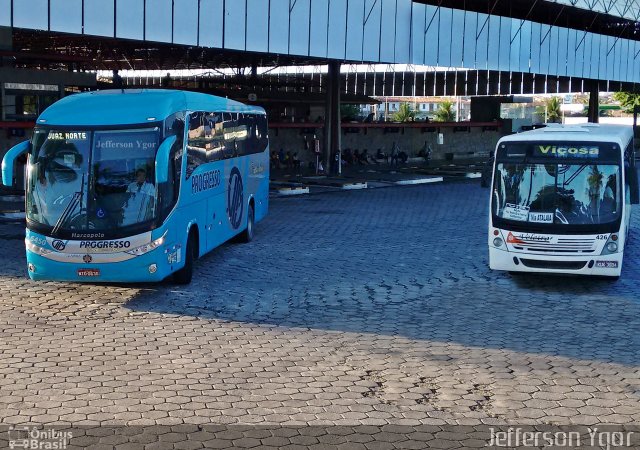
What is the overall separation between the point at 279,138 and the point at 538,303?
29.2 m

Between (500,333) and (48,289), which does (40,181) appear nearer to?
(48,289)

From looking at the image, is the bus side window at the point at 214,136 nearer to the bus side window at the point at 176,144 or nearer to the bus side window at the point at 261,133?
the bus side window at the point at 176,144

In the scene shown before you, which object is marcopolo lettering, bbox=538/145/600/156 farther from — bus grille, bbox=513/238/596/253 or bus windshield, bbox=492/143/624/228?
bus grille, bbox=513/238/596/253

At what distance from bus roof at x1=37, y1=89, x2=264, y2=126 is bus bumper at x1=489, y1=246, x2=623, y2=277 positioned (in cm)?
608

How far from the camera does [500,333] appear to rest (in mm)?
11180

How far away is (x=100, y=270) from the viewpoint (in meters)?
12.5

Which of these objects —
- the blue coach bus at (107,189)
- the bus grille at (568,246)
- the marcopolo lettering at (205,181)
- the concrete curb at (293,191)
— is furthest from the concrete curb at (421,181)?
the blue coach bus at (107,189)

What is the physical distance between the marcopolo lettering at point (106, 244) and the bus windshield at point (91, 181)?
0.20 metres

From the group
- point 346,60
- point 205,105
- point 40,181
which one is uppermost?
point 346,60

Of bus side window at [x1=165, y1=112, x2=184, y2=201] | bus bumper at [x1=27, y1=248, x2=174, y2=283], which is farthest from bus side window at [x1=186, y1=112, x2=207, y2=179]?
bus bumper at [x1=27, y1=248, x2=174, y2=283]

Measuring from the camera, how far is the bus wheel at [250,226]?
1867 cm

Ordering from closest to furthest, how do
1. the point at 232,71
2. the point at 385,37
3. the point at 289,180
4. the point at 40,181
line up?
1. the point at 40,181
2. the point at 289,180
3. the point at 385,37
4. the point at 232,71

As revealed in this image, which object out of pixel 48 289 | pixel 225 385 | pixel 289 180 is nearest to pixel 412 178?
pixel 289 180

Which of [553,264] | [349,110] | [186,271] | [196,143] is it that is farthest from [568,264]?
[349,110]
